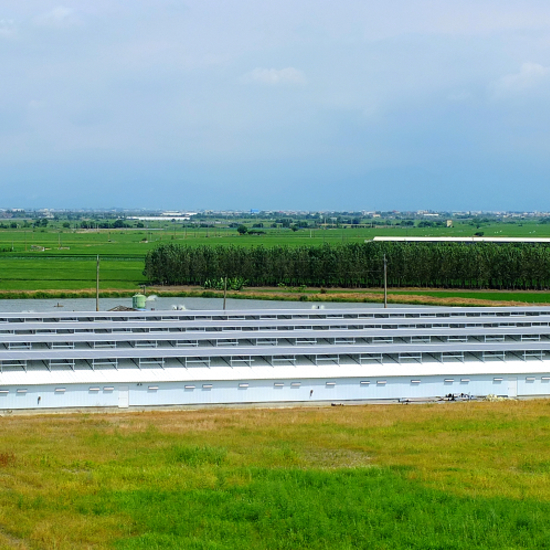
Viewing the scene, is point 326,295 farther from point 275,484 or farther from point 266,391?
point 275,484

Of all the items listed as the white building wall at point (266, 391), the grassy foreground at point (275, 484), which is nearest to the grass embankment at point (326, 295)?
the white building wall at point (266, 391)

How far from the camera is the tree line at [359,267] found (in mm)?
71312

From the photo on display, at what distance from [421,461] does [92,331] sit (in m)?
19.0

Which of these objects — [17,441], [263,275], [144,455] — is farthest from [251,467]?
[263,275]

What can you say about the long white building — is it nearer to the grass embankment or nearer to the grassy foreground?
the grassy foreground

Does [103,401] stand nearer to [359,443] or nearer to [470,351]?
[359,443]

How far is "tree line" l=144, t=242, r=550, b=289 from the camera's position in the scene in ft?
234

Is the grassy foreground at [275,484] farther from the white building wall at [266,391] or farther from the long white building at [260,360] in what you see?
the long white building at [260,360]

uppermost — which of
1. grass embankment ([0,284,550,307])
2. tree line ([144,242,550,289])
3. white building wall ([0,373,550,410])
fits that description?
tree line ([144,242,550,289])

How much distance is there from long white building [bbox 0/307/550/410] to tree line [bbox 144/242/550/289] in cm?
3767

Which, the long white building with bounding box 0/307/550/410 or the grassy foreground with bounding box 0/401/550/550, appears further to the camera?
the long white building with bounding box 0/307/550/410

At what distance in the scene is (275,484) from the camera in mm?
14570

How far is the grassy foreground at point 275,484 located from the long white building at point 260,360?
445 cm

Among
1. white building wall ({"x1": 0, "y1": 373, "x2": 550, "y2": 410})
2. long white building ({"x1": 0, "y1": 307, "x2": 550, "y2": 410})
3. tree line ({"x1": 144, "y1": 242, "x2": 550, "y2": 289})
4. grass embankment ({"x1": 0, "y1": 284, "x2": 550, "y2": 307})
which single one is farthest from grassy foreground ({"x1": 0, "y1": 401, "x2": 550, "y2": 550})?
tree line ({"x1": 144, "y1": 242, "x2": 550, "y2": 289})
